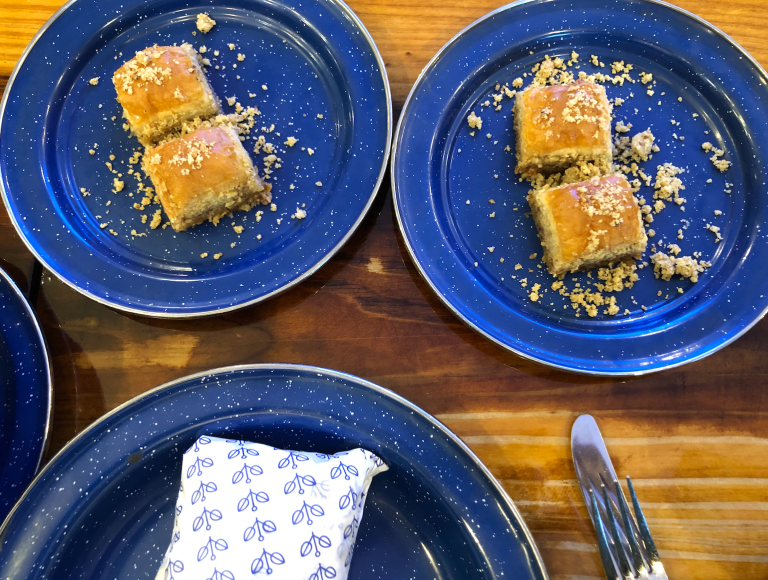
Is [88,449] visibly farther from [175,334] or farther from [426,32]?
[426,32]

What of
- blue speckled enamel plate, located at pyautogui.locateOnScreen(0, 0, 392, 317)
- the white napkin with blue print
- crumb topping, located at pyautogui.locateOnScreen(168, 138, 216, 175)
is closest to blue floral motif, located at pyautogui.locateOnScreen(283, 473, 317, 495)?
the white napkin with blue print

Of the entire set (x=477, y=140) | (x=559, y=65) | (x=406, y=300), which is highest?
(x=559, y=65)

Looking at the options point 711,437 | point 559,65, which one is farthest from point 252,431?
point 559,65

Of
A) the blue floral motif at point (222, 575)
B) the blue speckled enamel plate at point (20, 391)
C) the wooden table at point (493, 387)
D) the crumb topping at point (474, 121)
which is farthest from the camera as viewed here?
the crumb topping at point (474, 121)

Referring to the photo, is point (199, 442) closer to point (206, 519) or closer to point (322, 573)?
point (206, 519)

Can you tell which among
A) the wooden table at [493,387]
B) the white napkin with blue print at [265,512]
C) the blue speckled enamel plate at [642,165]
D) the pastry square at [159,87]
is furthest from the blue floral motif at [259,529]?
the pastry square at [159,87]

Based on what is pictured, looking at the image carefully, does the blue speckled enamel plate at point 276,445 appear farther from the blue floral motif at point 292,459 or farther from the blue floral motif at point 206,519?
the blue floral motif at point 206,519

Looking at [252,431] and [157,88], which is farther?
[157,88]
